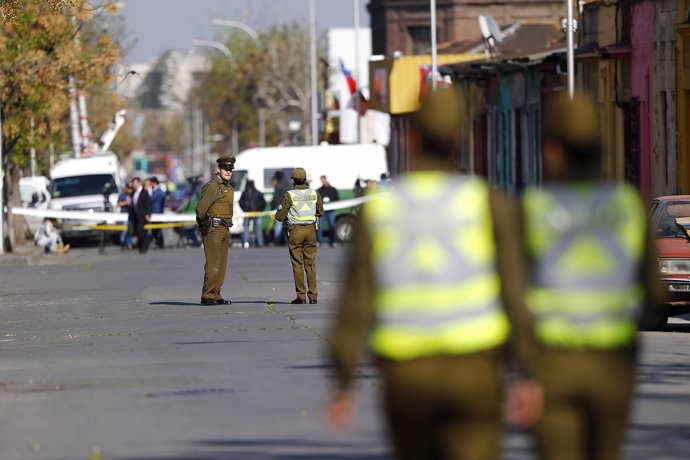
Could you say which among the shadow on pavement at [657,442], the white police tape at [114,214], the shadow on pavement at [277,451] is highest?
the white police tape at [114,214]

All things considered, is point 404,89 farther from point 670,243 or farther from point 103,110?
point 670,243

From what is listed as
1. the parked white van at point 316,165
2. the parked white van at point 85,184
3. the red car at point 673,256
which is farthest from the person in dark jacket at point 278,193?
the red car at point 673,256

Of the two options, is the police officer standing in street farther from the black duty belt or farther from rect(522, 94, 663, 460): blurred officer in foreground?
rect(522, 94, 663, 460): blurred officer in foreground

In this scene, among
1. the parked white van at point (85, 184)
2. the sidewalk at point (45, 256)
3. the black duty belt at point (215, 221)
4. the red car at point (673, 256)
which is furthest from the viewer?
the parked white van at point (85, 184)

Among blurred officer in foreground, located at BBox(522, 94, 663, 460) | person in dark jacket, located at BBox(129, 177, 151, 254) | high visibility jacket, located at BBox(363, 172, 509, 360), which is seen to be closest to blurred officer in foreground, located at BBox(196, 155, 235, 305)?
blurred officer in foreground, located at BBox(522, 94, 663, 460)

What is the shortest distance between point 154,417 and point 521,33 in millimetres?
56308

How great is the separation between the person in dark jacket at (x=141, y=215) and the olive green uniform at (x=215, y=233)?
Answer: 19.2 meters

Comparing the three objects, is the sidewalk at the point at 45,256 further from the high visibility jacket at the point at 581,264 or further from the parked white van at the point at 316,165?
the high visibility jacket at the point at 581,264

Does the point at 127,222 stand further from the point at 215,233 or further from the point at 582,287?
the point at 582,287

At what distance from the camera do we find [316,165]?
47.6 metres

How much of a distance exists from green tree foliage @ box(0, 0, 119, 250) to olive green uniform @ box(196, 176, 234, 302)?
17.6 m

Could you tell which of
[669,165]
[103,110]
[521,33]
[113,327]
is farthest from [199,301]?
[103,110]

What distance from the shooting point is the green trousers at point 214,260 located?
2258cm

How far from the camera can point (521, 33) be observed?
220 ft
